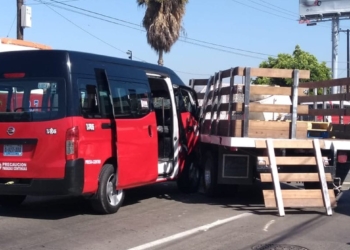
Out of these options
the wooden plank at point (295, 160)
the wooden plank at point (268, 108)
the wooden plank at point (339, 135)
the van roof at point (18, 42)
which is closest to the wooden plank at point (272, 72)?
the wooden plank at point (268, 108)

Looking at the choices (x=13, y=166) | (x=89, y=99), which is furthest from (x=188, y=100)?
(x=13, y=166)

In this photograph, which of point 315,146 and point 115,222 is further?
point 315,146

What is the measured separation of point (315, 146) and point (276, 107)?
0.96m

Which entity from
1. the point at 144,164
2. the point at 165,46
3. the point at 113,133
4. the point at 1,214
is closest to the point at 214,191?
the point at 144,164

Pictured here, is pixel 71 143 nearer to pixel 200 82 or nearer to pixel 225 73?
pixel 225 73

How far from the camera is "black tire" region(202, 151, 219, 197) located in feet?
41.8

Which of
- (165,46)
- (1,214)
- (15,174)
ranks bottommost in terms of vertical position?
(1,214)

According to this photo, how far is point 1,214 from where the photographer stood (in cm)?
1076

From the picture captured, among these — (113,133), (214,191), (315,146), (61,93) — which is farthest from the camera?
(214,191)

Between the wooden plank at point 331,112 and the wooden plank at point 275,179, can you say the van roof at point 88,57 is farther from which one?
the wooden plank at point 331,112

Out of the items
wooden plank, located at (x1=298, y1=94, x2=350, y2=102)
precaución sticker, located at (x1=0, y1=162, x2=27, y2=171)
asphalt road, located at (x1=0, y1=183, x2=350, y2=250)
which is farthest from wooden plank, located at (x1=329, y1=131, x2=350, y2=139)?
precaución sticker, located at (x1=0, y1=162, x2=27, y2=171)

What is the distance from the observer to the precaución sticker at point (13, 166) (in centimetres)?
984

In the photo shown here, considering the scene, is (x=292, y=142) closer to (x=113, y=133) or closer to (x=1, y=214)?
(x=113, y=133)

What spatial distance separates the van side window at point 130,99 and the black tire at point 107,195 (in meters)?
0.93
